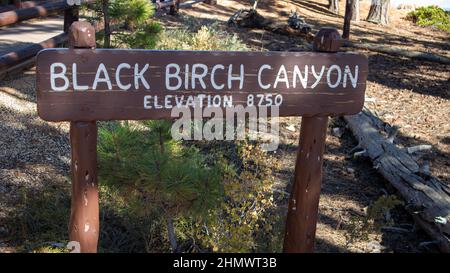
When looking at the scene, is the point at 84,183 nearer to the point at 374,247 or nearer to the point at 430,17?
the point at 374,247

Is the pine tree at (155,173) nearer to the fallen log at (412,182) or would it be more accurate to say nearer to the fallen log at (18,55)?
the fallen log at (412,182)

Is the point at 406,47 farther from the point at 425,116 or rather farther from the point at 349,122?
the point at 349,122

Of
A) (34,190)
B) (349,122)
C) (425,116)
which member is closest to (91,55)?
(34,190)

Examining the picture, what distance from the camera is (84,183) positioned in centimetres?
302

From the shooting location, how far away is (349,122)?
27.0 feet

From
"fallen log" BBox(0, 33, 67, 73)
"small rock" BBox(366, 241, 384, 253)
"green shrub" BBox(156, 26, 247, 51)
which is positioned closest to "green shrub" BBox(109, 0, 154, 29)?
"fallen log" BBox(0, 33, 67, 73)

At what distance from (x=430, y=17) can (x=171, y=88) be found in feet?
66.6

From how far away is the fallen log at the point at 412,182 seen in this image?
5215mm

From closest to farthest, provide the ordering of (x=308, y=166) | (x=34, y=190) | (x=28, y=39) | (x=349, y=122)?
(x=308, y=166)
(x=34, y=190)
(x=349, y=122)
(x=28, y=39)

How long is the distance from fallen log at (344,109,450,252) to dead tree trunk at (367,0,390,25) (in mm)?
12381

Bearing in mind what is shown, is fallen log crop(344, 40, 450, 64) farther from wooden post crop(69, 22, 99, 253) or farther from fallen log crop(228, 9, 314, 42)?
wooden post crop(69, 22, 99, 253)

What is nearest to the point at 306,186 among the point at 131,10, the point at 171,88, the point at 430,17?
the point at 171,88
